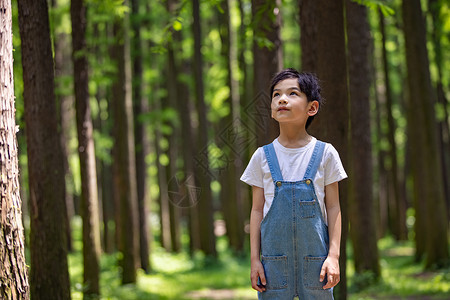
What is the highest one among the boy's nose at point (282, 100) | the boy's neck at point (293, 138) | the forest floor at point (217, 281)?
the boy's nose at point (282, 100)

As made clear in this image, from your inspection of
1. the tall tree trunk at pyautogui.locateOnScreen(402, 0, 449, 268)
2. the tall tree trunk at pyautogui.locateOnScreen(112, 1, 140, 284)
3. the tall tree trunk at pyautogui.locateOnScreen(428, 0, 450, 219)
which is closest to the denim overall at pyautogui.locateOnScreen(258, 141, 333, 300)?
the tall tree trunk at pyautogui.locateOnScreen(402, 0, 449, 268)

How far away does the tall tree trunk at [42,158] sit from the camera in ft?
20.7

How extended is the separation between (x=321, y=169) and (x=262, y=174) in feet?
1.30

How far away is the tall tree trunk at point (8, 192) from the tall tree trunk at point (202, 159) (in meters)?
9.08

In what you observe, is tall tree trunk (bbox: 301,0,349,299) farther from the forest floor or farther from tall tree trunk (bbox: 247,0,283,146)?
the forest floor

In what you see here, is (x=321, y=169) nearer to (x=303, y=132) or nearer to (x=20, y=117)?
(x=303, y=132)

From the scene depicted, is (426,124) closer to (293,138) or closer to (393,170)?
(393,170)

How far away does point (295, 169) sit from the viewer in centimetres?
362

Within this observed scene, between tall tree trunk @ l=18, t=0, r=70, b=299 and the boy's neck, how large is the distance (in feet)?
12.0

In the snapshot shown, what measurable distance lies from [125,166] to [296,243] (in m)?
10.4

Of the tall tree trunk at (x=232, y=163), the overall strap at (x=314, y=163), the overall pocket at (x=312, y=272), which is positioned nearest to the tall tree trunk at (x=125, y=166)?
the tall tree trunk at (x=232, y=163)

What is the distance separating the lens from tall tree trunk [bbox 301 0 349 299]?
5.91 m

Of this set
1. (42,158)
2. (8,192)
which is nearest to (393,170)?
(42,158)

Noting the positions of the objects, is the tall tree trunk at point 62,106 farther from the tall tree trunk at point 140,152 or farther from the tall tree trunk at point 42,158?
the tall tree trunk at point 42,158
